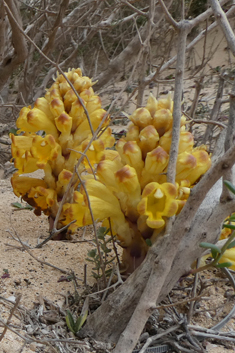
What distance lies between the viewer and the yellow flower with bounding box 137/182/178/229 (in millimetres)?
1013

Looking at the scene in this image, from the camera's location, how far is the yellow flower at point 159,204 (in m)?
1.01

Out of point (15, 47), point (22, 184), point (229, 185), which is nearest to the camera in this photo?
point (229, 185)

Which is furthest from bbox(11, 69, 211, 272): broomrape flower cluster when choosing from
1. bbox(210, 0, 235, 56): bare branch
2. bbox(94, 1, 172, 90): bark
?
bbox(94, 1, 172, 90): bark

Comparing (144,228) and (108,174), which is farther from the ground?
(108,174)

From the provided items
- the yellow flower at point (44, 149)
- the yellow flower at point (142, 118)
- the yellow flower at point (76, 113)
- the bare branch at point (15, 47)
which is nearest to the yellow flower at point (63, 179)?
the yellow flower at point (44, 149)

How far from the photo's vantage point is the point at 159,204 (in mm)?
1078

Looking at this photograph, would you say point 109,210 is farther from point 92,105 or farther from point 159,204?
point 92,105

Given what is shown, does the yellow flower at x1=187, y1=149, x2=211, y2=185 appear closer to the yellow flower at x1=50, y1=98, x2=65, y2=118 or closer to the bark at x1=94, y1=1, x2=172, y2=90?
the yellow flower at x1=50, y1=98, x2=65, y2=118

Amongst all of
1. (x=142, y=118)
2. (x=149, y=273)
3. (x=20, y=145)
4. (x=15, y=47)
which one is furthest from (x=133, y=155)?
(x=15, y=47)

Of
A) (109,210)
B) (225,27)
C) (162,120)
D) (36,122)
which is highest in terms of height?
(225,27)

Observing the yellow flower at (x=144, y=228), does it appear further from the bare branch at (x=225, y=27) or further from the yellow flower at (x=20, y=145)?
the yellow flower at (x=20, y=145)

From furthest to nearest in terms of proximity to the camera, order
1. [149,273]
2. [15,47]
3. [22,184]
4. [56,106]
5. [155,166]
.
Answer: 1. [15,47]
2. [22,184]
3. [56,106]
4. [155,166]
5. [149,273]

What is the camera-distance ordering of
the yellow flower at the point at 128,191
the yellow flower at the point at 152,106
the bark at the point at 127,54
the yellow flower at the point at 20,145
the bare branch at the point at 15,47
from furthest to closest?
the bark at the point at 127,54 → the bare branch at the point at 15,47 → the yellow flower at the point at 20,145 → the yellow flower at the point at 152,106 → the yellow flower at the point at 128,191

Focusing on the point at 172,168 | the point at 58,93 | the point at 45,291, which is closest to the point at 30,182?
the point at 58,93
